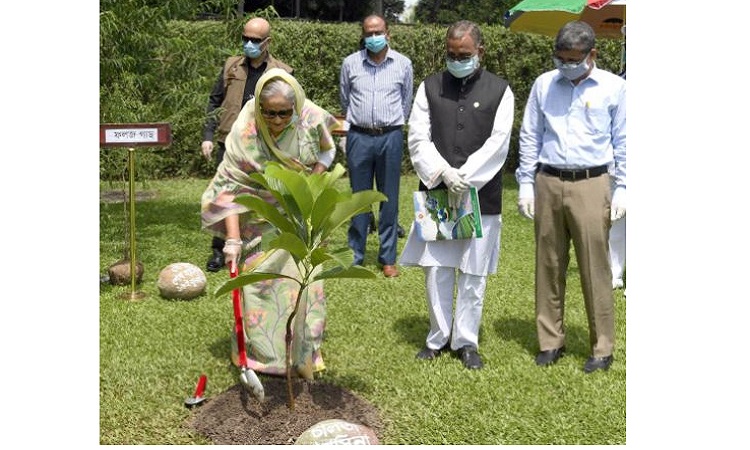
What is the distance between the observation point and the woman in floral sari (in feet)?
16.2

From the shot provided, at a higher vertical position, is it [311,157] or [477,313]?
[311,157]

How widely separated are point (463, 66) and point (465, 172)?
652mm

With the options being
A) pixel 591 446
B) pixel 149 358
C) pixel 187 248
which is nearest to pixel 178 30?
pixel 187 248

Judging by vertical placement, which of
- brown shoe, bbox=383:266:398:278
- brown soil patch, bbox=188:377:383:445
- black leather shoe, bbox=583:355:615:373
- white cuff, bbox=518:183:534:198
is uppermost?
white cuff, bbox=518:183:534:198

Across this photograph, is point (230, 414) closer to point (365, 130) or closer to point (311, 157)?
point (311, 157)

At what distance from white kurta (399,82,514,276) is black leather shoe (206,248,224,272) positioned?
10.1ft

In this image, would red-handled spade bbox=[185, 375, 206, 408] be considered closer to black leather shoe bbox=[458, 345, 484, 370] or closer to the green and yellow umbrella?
black leather shoe bbox=[458, 345, 484, 370]

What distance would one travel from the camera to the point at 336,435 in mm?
4121

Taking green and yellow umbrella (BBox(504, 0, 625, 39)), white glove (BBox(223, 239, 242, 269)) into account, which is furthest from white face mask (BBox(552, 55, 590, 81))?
green and yellow umbrella (BBox(504, 0, 625, 39))

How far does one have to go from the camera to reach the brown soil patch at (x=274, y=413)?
446 centimetres

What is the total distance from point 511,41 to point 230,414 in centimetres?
1263

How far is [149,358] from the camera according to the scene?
18.6 ft

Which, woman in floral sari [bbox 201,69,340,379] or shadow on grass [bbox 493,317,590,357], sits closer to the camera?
woman in floral sari [bbox 201,69,340,379]

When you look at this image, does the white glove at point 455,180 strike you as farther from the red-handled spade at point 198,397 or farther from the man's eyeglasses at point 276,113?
the red-handled spade at point 198,397
